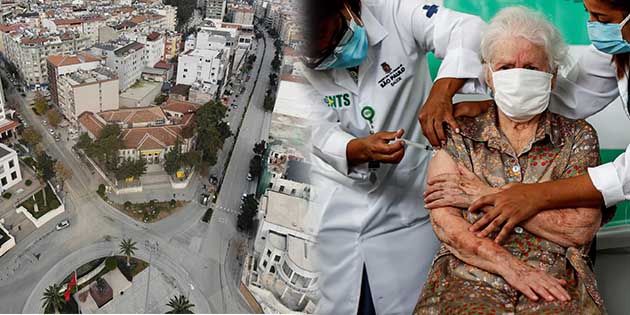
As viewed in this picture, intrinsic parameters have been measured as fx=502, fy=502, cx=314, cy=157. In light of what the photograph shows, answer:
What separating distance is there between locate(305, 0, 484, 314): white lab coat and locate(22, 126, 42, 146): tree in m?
1.81

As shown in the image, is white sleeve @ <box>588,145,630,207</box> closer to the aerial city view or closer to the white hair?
the white hair

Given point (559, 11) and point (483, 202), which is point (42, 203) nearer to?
point (483, 202)

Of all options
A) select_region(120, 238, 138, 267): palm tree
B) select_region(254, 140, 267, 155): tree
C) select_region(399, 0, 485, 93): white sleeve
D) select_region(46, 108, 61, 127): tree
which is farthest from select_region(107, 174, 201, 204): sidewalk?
select_region(399, 0, 485, 93): white sleeve

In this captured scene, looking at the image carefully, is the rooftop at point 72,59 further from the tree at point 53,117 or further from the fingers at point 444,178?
the fingers at point 444,178

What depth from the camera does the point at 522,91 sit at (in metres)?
0.97

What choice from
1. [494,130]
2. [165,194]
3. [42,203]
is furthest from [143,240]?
[494,130]

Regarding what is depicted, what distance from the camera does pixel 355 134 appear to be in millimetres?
1111

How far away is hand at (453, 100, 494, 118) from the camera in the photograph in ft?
3.52

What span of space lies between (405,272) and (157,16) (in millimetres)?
1916

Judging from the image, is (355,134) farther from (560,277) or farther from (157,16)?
(157,16)

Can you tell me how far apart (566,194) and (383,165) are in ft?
1.23

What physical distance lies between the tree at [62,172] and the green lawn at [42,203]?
0.10m

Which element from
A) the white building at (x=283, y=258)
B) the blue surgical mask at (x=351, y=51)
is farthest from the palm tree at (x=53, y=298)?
the blue surgical mask at (x=351, y=51)

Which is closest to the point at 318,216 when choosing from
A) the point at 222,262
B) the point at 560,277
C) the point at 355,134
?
the point at 355,134
